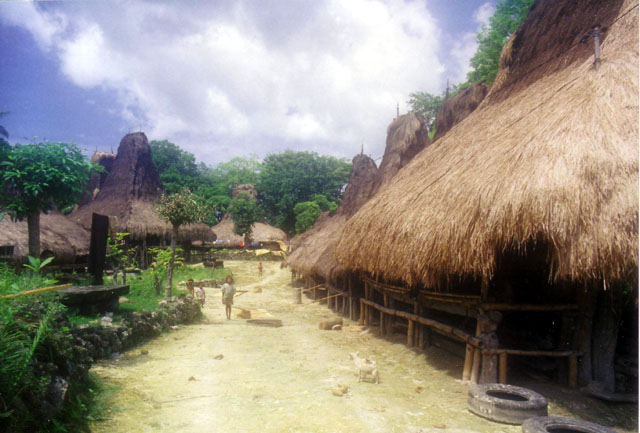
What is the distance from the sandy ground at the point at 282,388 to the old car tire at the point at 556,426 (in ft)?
1.21

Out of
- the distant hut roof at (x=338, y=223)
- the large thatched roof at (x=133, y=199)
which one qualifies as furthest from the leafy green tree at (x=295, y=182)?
the distant hut roof at (x=338, y=223)

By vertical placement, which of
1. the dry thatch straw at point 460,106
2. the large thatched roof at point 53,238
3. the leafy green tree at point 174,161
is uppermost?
the leafy green tree at point 174,161

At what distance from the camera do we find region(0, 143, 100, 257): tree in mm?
8469

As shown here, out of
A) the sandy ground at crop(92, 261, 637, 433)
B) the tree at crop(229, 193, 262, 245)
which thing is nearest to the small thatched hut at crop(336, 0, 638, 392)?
the sandy ground at crop(92, 261, 637, 433)

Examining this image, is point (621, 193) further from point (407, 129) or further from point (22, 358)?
point (407, 129)

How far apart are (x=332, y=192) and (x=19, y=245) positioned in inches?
1138

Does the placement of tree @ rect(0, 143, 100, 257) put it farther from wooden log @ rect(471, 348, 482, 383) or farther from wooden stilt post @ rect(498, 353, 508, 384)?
wooden stilt post @ rect(498, 353, 508, 384)

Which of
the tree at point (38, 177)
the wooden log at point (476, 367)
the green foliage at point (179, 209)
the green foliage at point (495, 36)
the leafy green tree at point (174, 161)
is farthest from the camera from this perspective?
the leafy green tree at point (174, 161)

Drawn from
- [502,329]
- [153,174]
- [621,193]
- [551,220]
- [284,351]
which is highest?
[153,174]

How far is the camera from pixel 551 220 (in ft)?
13.2

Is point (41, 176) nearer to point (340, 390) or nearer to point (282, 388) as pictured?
point (282, 388)

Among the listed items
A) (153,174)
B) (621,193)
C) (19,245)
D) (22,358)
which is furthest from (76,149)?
(153,174)

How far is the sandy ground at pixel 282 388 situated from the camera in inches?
159

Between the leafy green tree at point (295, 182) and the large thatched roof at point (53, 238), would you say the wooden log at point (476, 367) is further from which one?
the leafy green tree at point (295, 182)
